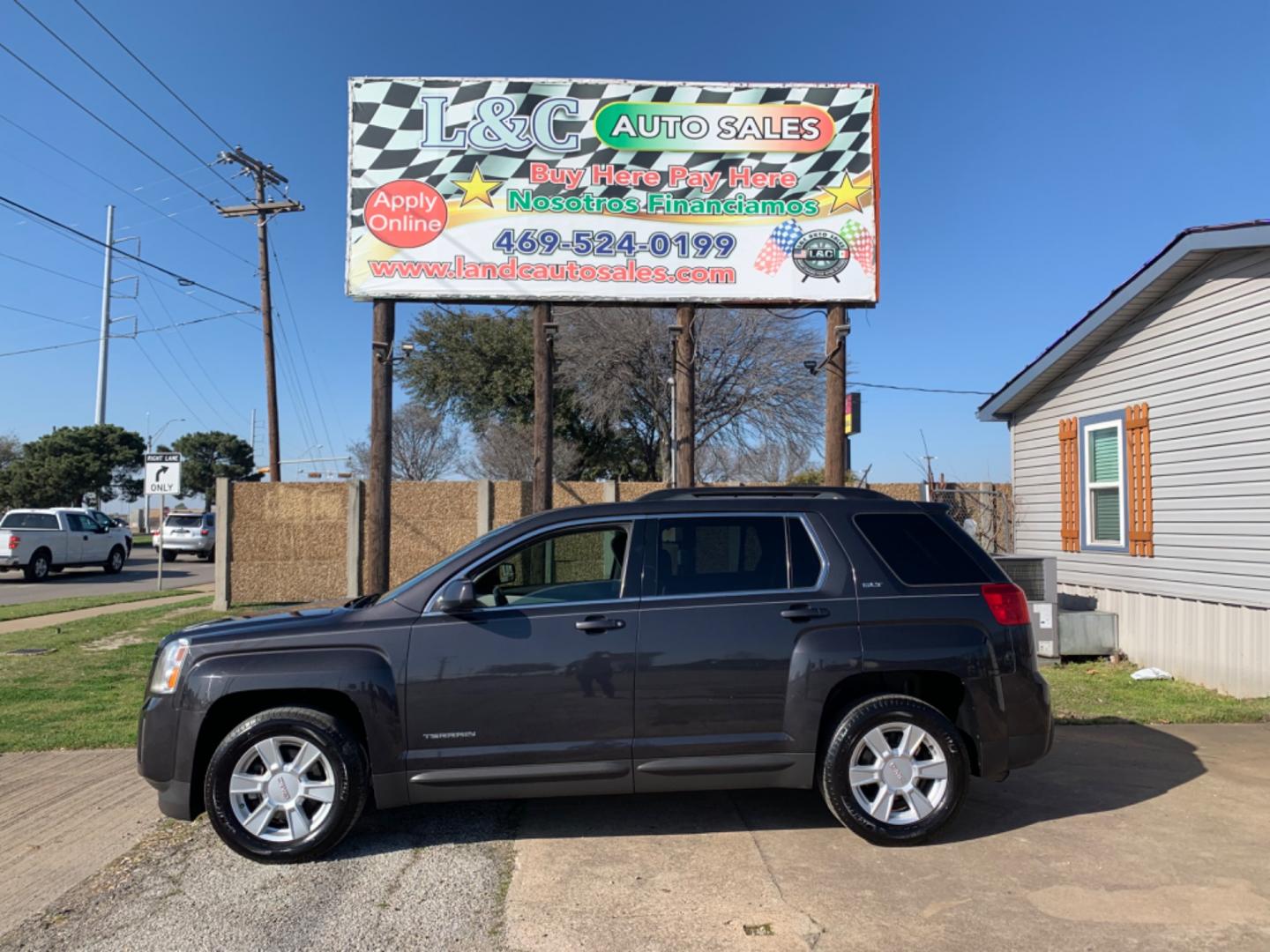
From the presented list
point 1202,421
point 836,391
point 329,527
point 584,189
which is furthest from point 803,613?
point 329,527

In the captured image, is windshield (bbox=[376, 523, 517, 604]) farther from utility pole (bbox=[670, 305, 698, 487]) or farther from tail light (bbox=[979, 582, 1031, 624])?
utility pole (bbox=[670, 305, 698, 487])

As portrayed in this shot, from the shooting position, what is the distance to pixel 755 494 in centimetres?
484

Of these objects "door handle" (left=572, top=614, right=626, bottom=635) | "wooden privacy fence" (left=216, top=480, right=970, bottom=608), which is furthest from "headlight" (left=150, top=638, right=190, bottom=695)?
"wooden privacy fence" (left=216, top=480, right=970, bottom=608)

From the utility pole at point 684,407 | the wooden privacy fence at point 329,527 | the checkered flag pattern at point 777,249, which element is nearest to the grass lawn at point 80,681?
the wooden privacy fence at point 329,527

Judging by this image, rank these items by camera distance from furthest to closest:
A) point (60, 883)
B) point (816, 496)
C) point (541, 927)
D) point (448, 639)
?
point (816, 496) → point (448, 639) → point (60, 883) → point (541, 927)

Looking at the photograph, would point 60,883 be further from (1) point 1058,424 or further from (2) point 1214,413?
(1) point 1058,424

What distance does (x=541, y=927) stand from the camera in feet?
11.5

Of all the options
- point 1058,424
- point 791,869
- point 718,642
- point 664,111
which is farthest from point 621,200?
point 791,869

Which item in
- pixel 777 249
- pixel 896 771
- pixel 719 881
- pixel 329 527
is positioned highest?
pixel 777 249

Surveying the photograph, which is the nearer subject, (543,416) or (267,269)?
(543,416)

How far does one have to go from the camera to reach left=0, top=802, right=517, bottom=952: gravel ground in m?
3.44

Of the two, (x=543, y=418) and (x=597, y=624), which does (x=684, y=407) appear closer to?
(x=543, y=418)

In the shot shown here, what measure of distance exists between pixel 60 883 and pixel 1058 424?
1123 cm

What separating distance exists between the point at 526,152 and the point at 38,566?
1891cm
